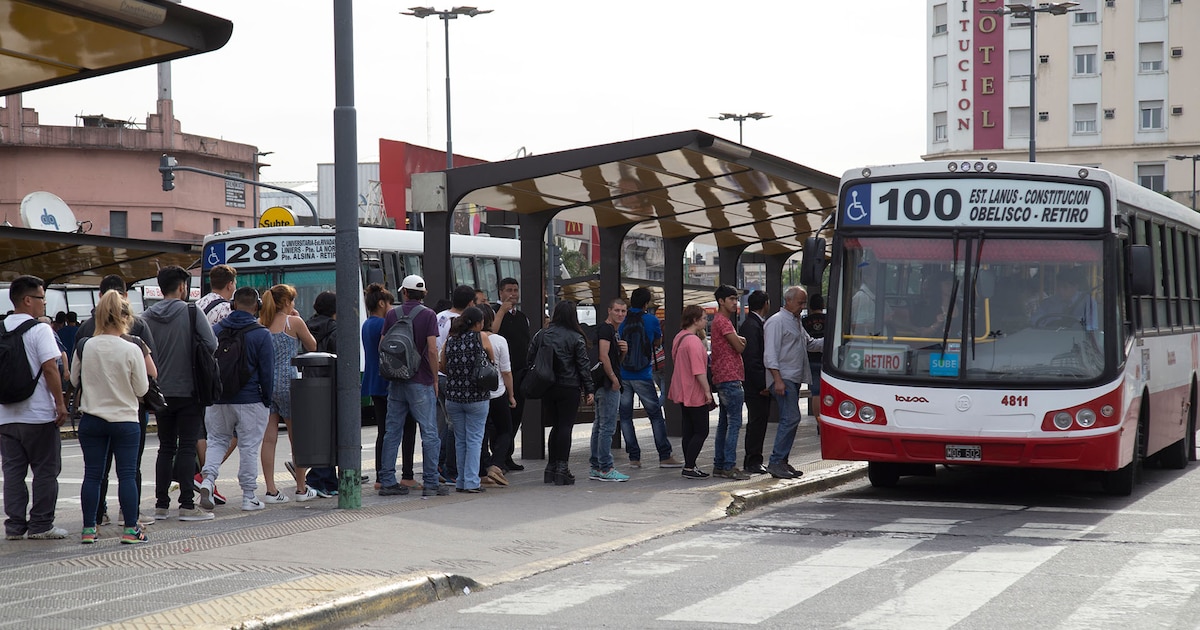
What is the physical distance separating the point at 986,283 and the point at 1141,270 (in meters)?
1.29

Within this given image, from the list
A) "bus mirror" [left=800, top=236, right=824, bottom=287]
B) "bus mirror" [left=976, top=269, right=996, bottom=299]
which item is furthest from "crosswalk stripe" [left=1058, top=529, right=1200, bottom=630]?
"bus mirror" [left=800, top=236, right=824, bottom=287]

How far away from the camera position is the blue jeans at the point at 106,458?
359 inches

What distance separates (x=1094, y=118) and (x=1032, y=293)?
3100 inches

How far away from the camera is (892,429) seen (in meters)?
12.0

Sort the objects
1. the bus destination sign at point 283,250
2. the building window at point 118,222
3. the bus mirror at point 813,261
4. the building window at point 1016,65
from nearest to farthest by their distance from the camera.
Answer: the bus mirror at point 813,261, the bus destination sign at point 283,250, the building window at point 118,222, the building window at point 1016,65

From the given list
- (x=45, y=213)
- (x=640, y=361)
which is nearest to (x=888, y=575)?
(x=640, y=361)

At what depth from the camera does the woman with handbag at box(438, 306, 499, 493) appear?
12.0m

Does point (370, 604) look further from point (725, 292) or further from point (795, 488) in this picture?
point (725, 292)

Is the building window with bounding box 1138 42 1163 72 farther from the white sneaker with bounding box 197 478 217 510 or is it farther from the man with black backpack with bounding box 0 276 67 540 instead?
the man with black backpack with bounding box 0 276 67 540

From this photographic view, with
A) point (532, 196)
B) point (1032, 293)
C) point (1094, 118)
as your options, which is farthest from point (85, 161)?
point (1032, 293)

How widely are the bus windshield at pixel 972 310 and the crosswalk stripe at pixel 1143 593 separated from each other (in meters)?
2.58

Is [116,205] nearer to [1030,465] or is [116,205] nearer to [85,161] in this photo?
[85,161]

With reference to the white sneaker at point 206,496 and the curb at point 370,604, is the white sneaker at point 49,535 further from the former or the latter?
the curb at point 370,604

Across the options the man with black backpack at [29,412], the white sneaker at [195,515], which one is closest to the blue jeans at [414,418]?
the white sneaker at [195,515]
